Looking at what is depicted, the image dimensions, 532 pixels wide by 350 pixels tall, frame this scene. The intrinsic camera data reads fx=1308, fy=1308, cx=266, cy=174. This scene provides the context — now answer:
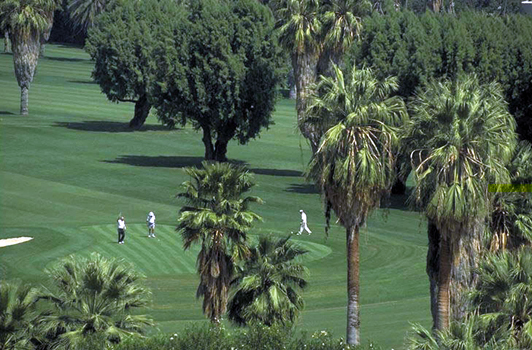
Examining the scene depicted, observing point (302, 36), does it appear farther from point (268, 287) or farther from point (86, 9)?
point (86, 9)

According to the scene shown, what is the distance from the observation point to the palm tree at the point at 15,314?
3281 centimetres

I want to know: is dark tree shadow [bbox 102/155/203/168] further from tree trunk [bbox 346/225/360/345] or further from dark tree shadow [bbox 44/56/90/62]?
dark tree shadow [bbox 44/56/90/62]

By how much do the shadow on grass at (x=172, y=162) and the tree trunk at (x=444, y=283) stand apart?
1787 inches

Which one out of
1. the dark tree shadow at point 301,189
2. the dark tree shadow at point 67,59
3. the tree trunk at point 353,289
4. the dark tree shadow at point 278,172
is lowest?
the dark tree shadow at point 278,172

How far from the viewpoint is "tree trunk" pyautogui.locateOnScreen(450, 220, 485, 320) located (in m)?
37.2

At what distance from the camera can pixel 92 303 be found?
33.6 metres

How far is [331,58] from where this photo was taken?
77.6 m

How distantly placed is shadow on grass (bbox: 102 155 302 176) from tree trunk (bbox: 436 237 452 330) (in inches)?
1787

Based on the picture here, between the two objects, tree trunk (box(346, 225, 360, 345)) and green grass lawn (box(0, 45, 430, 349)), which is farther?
green grass lawn (box(0, 45, 430, 349))

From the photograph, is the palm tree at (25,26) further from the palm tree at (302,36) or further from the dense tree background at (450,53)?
the dense tree background at (450,53)

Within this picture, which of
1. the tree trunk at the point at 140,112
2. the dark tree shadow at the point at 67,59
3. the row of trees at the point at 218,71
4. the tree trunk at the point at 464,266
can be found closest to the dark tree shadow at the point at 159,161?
the row of trees at the point at 218,71

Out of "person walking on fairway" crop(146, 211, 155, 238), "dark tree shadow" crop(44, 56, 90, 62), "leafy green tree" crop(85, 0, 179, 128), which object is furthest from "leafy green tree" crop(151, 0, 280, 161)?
"dark tree shadow" crop(44, 56, 90, 62)

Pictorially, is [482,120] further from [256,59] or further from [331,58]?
[256,59]

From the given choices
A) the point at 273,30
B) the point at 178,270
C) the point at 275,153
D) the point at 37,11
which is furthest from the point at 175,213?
the point at 37,11
